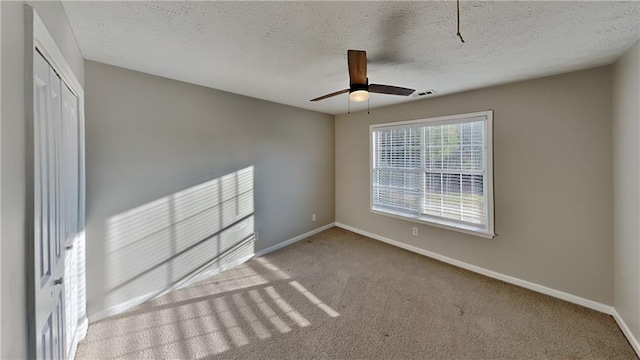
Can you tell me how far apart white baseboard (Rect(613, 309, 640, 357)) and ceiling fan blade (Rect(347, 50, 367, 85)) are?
292cm

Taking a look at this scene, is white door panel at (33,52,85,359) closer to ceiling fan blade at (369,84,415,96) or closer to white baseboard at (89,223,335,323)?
white baseboard at (89,223,335,323)

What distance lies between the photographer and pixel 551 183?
253cm

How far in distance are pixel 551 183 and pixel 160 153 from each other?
4198 millimetres

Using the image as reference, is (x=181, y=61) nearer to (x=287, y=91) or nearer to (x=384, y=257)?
(x=287, y=91)

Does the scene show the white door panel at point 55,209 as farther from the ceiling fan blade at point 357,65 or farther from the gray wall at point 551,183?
the gray wall at point 551,183

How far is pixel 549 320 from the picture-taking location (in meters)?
2.18

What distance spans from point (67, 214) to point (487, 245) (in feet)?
13.5

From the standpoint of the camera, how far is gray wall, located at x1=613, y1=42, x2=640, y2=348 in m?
1.83

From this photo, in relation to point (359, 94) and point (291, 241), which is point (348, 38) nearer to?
point (359, 94)

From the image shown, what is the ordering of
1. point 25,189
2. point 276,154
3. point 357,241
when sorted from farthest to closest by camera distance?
point 357,241
point 276,154
point 25,189

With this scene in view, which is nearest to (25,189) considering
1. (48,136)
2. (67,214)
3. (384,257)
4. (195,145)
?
(48,136)

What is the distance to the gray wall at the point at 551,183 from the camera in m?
2.28

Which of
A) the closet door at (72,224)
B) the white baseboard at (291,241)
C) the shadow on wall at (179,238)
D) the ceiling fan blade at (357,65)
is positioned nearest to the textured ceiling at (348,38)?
the ceiling fan blade at (357,65)

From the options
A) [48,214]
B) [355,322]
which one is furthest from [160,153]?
[355,322]
